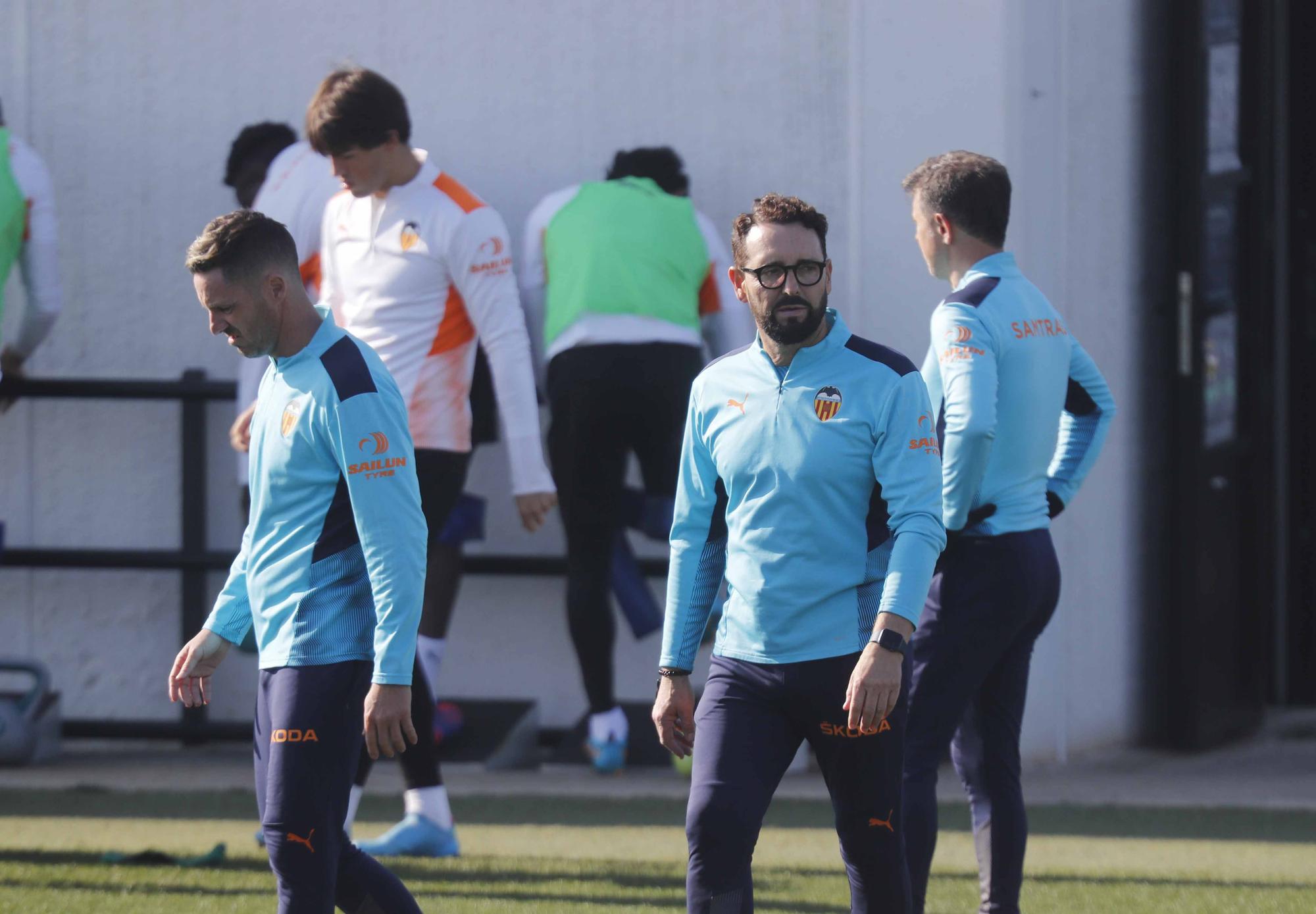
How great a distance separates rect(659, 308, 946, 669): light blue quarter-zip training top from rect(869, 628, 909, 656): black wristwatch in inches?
1.9

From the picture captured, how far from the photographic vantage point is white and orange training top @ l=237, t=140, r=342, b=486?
5773 mm

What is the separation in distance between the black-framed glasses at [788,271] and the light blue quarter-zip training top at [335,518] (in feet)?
2.37

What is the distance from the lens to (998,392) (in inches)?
154

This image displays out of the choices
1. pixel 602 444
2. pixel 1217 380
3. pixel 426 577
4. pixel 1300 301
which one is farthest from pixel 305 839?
pixel 1300 301

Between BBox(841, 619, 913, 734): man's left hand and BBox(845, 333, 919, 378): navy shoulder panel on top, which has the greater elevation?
BBox(845, 333, 919, 378): navy shoulder panel on top

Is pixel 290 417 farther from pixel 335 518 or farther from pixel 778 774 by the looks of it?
pixel 778 774

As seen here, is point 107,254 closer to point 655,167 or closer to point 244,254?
point 655,167

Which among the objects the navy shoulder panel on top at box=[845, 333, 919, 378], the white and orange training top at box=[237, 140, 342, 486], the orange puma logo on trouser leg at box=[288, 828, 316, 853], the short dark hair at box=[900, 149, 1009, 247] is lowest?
the orange puma logo on trouser leg at box=[288, 828, 316, 853]

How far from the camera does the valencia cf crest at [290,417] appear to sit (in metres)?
3.38

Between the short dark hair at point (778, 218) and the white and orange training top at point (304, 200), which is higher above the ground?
the white and orange training top at point (304, 200)

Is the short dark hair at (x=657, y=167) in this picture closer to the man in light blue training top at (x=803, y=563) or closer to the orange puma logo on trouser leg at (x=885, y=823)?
the man in light blue training top at (x=803, y=563)

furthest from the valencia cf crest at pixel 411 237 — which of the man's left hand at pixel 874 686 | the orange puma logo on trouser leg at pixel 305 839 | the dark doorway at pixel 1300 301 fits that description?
the dark doorway at pixel 1300 301

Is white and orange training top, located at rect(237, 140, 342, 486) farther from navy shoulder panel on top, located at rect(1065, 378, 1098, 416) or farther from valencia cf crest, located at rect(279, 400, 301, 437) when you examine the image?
navy shoulder panel on top, located at rect(1065, 378, 1098, 416)

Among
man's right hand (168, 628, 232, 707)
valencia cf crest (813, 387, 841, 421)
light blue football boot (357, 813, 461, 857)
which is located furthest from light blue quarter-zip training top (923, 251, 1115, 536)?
light blue football boot (357, 813, 461, 857)
